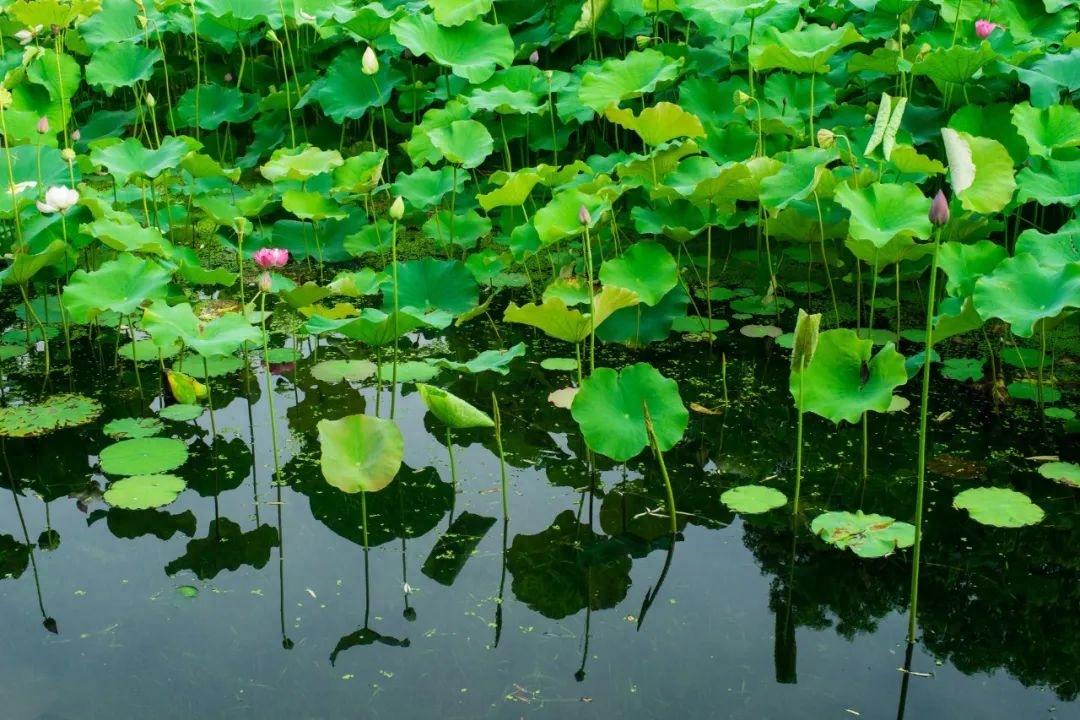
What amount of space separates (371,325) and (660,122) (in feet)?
3.49

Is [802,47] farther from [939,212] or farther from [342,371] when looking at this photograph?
[939,212]

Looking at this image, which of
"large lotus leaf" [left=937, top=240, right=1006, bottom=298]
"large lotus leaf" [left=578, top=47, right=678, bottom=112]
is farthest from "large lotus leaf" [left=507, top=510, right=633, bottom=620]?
"large lotus leaf" [left=578, top=47, right=678, bottom=112]

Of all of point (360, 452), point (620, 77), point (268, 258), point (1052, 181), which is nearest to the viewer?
point (360, 452)

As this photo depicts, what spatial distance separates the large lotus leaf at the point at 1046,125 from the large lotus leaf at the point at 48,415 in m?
2.39

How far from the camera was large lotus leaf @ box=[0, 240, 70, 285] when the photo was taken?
2.70 m

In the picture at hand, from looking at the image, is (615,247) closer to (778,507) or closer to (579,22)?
(579,22)

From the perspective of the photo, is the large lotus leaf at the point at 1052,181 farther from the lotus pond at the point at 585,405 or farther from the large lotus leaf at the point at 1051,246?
the large lotus leaf at the point at 1051,246

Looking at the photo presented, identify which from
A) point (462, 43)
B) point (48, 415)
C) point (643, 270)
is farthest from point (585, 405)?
point (462, 43)

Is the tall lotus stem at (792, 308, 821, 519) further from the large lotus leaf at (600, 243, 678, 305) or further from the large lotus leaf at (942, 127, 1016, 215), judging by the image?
the large lotus leaf at (600, 243, 678, 305)

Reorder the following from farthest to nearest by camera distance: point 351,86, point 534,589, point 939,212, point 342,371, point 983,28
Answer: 1. point 351,86
2. point 983,28
3. point 342,371
4. point 534,589
5. point 939,212

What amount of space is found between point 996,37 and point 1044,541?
1.86 metres

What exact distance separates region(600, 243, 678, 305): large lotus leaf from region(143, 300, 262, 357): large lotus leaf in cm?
88

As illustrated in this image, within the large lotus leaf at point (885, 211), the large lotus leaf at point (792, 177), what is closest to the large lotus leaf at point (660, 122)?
the large lotus leaf at point (792, 177)

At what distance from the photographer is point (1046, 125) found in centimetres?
284
